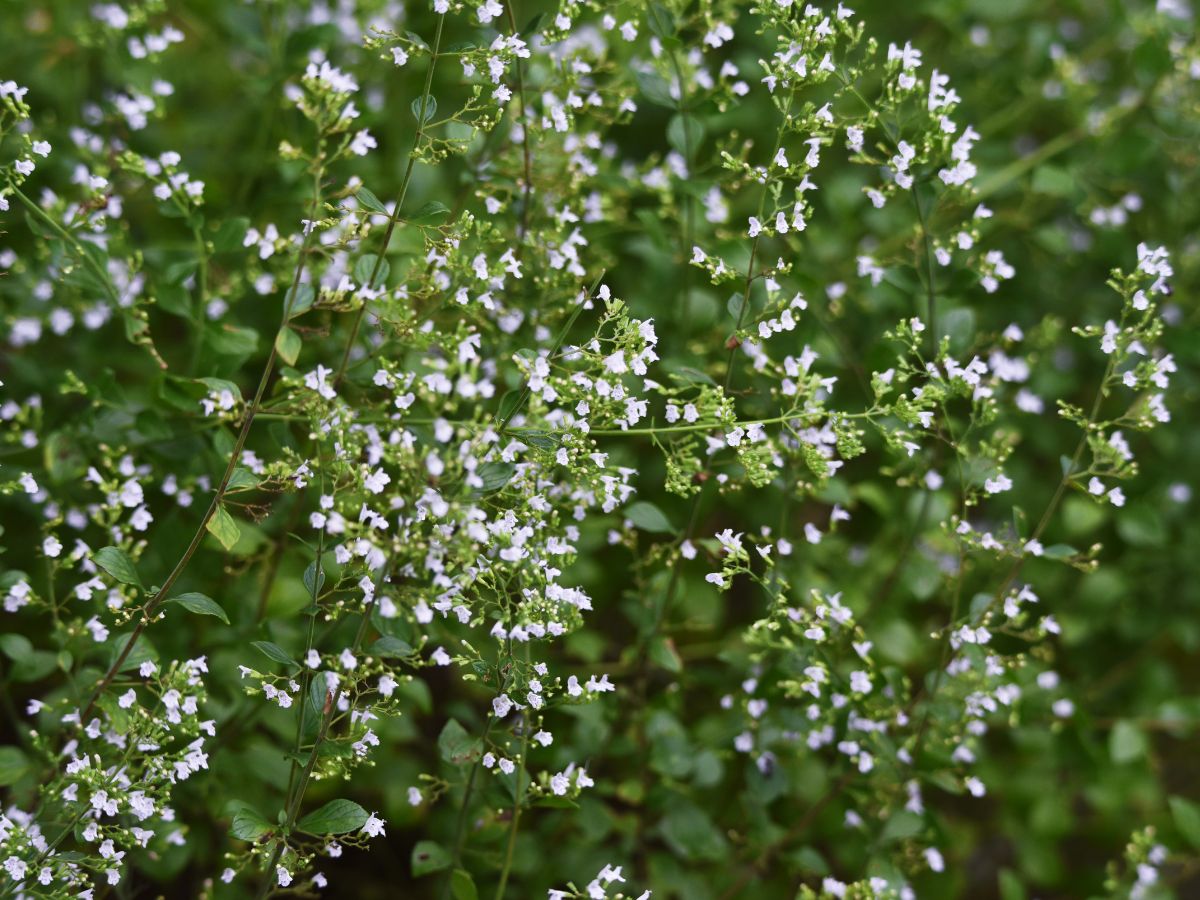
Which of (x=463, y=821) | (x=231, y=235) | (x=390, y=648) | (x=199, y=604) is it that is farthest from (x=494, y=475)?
(x=231, y=235)

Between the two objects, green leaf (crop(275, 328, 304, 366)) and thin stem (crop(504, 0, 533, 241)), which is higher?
thin stem (crop(504, 0, 533, 241))

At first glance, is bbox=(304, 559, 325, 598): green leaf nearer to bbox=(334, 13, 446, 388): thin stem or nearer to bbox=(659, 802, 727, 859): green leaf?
bbox=(334, 13, 446, 388): thin stem

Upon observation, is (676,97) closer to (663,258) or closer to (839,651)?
(663,258)

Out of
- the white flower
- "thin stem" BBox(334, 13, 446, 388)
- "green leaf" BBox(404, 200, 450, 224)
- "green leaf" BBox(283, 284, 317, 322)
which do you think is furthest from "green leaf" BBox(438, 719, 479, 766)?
"green leaf" BBox(404, 200, 450, 224)

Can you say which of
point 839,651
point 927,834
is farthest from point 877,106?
point 927,834

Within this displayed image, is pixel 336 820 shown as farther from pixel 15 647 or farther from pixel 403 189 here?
pixel 403 189

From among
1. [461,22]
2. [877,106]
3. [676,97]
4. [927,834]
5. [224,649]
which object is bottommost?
[927,834]

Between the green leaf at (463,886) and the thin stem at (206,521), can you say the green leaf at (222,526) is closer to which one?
the thin stem at (206,521)

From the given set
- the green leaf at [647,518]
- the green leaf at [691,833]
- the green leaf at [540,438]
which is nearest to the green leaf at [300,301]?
the green leaf at [540,438]
